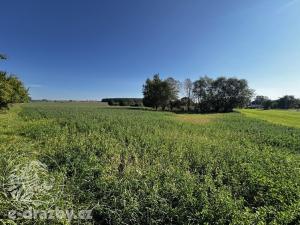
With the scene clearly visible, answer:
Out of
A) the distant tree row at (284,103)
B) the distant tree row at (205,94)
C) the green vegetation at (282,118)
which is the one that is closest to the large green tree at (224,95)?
the distant tree row at (205,94)

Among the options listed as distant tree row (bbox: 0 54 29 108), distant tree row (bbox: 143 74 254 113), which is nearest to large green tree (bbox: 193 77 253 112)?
distant tree row (bbox: 143 74 254 113)

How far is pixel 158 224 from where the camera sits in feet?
15.2

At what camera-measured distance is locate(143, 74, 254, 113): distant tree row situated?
2889 inches

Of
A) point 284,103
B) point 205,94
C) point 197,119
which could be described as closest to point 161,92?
point 205,94

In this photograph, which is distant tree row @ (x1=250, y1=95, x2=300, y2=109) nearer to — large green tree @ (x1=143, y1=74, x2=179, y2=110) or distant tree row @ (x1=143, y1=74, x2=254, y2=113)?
distant tree row @ (x1=143, y1=74, x2=254, y2=113)

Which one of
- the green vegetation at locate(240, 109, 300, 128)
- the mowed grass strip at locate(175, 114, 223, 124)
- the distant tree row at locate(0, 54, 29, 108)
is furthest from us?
the green vegetation at locate(240, 109, 300, 128)

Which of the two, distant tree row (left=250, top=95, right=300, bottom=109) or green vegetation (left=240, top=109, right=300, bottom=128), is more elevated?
distant tree row (left=250, top=95, right=300, bottom=109)

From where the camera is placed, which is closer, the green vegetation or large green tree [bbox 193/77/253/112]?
the green vegetation

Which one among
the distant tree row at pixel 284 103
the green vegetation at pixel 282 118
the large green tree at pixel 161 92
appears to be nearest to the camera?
the green vegetation at pixel 282 118

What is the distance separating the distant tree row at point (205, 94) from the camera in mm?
73375

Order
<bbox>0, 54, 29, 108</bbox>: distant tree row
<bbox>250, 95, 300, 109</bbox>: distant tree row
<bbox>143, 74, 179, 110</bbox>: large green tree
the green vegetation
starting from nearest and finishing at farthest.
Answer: <bbox>0, 54, 29, 108</bbox>: distant tree row, the green vegetation, <bbox>143, 74, 179, 110</bbox>: large green tree, <bbox>250, 95, 300, 109</bbox>: distant tree row

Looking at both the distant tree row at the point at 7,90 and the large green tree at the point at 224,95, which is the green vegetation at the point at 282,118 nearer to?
the large green tree at the point at 224,95

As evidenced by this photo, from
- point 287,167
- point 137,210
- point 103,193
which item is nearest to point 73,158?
point 103,193

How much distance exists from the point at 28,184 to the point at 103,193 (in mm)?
2115
